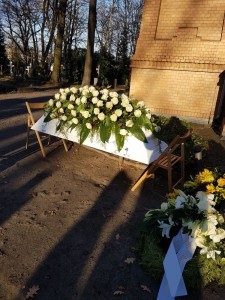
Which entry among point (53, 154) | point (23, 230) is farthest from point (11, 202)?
point (53, 154)

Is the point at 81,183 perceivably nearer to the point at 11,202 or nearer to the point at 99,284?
the point at 11,202

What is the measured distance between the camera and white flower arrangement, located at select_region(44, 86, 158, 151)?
4.66 m

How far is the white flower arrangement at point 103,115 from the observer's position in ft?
15.3

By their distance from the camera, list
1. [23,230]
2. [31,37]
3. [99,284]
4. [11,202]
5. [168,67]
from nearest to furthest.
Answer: [99,284] → [23,230] → [11,202] → [168,67] → [31,37]

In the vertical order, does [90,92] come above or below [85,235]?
above

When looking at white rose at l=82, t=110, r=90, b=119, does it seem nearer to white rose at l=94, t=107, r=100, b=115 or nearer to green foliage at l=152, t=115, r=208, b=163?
white rose at l=94, t=107, r=100, b=115

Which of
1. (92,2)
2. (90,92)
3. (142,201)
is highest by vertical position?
(92,2)

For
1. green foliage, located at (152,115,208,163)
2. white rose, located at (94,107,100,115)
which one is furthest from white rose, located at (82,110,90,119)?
green foliage, located at (152,115,208,163)

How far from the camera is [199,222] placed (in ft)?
9.59

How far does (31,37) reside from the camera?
34.4 metres

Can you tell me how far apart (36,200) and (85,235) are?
1099 mm

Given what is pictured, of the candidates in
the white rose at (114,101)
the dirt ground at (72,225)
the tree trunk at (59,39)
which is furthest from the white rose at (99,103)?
the tree trunk at (59,39)

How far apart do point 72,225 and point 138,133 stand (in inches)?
70.3

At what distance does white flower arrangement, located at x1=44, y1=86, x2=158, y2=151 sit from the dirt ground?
848mm
